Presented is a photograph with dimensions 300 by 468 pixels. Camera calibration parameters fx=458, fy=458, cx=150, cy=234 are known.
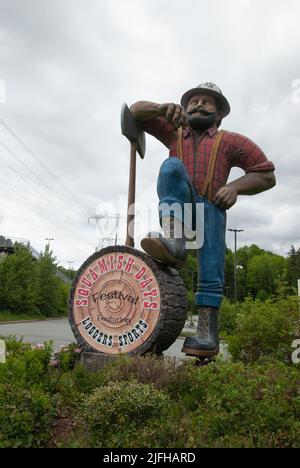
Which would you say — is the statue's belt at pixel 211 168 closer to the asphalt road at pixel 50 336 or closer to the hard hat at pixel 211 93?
the hard hat at pixel 211 93

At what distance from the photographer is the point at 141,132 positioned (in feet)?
18.0

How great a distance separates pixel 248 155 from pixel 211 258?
125 centimetres

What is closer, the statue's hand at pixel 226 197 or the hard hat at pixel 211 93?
the statue's hand at pixel 226 197

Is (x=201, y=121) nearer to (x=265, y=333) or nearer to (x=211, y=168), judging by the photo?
(x=211, y=168)

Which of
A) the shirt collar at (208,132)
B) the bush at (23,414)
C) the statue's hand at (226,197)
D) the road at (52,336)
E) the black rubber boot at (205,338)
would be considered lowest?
the bush at (23,414)

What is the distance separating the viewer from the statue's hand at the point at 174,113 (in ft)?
16.4

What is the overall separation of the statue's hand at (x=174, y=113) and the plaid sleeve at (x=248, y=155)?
0.62 metres

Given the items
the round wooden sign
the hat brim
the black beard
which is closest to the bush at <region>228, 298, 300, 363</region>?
the round wooden sign

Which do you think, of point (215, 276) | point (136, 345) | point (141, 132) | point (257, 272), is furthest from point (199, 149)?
point (257, 272)

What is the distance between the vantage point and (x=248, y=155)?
5.16 m

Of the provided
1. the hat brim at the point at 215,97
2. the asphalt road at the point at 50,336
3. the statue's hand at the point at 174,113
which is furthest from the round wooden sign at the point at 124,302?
the asphalt road at the point at 50,336

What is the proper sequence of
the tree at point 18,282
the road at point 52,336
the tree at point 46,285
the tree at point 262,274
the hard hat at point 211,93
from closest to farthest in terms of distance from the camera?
the hard hat at point 211,93
the road at point 52,336
the tree at point 18,282
the tree at point 46,285
the tree at point 262,274

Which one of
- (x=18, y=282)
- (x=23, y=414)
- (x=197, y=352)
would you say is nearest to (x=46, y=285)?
(x=18, y=282)
